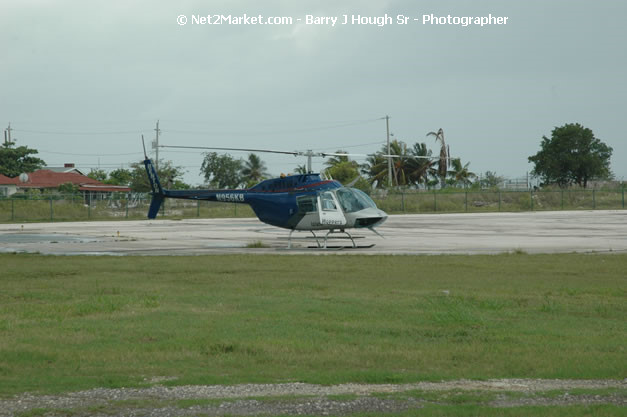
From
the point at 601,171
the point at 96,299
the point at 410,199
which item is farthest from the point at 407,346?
the point at 601,171

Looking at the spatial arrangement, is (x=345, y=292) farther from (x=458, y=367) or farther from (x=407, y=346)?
(x=458, y=367)

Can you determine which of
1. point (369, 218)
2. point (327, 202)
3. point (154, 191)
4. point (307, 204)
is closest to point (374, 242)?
point (369, 218)

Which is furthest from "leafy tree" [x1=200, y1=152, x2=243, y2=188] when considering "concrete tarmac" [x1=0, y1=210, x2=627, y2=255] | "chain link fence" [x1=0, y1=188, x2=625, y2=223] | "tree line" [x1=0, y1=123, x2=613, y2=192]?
"concrete tarmac" [x1=0, y1=210, x2=627, y2=255]

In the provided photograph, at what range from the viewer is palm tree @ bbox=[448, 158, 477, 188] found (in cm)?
10331

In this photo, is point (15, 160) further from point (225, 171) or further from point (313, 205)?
point (313, 205)

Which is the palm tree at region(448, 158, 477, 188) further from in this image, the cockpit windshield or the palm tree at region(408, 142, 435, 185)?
the cockpit windshield

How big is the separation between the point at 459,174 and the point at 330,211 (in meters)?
78.1

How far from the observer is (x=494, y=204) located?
76250mm

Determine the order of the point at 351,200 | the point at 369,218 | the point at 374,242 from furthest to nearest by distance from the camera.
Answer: the point at 374,242
the point at 351,200
the point at 369,218

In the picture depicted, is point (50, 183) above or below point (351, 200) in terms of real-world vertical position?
above

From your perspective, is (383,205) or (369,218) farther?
(383,205)

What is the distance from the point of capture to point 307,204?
2827 centimetres

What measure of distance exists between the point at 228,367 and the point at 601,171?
87.2 metres

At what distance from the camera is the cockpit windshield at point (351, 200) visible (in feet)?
91.2
